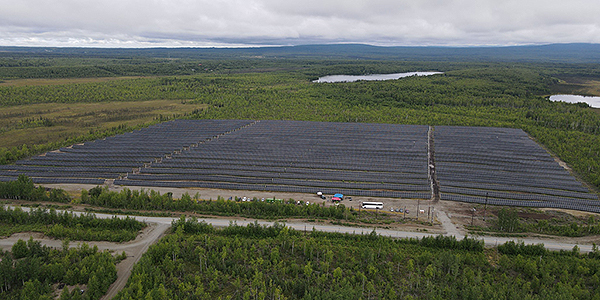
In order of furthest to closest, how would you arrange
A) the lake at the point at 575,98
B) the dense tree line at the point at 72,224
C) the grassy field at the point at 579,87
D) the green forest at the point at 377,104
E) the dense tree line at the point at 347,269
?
the grassy field at the point at 579,87 → the lake at the point at 575,98 → the green forest at the point at 377,104 → the dense tree line at the point at 72,224 → the dense tree line at the point at 347,269

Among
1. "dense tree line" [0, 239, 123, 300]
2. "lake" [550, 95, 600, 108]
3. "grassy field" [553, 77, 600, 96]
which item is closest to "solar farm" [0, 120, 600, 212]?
"dense tree line" [0, 239, 123, 300]

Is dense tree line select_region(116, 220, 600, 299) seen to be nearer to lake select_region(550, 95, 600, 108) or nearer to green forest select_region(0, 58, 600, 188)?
green forest select_region(0, 58, 600, 188)

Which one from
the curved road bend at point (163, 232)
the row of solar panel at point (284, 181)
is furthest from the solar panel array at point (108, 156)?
the curved road bend at point (163, 232)

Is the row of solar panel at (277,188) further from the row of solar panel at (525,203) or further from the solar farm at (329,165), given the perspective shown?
the row of solar panel at (525,203)

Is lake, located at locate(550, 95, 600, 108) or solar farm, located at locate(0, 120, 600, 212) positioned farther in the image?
Result: lake, located at locate(550, 95, 600, 108)

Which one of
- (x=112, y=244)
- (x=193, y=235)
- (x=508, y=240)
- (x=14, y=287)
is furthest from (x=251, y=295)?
(x=508, y=240)

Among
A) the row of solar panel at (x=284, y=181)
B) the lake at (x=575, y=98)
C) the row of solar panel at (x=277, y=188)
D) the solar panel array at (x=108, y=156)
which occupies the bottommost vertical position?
the row of solar panel at (x=277, y=188)

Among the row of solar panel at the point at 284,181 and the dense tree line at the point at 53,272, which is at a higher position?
the row of solar panel at the point at 284,181
